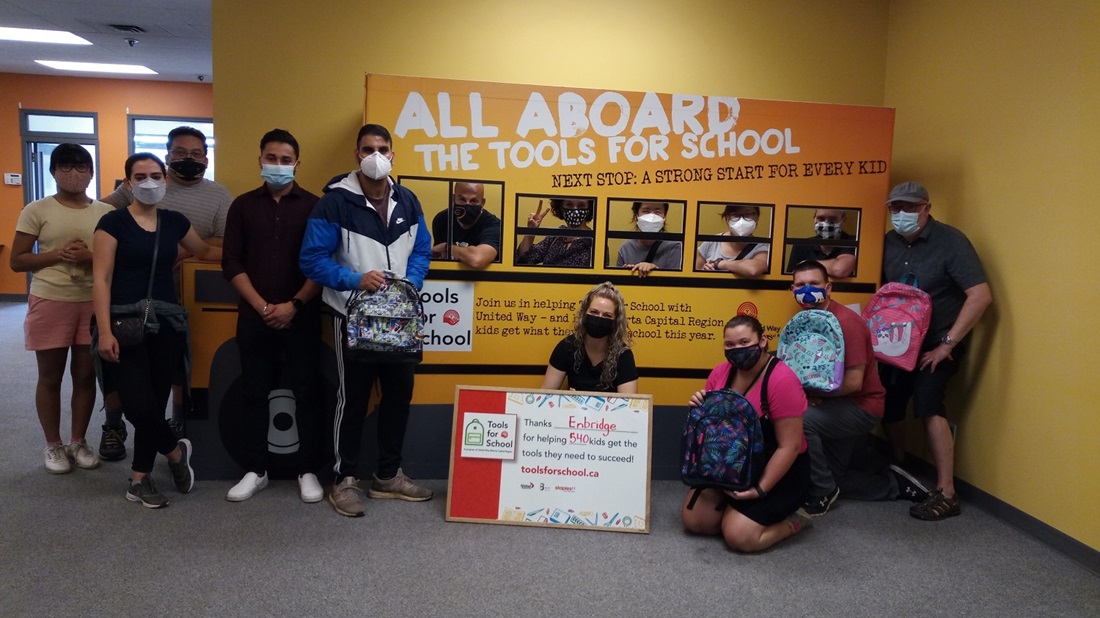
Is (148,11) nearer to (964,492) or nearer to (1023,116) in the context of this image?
(1023,116)

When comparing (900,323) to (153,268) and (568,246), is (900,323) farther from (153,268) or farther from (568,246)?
(153,268)

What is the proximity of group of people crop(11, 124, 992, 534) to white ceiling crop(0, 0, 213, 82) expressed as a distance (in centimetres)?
418

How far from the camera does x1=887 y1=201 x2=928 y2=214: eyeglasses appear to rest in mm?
3602

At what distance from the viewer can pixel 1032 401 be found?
10.9 feet

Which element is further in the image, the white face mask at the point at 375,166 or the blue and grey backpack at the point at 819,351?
the blue and grey backpack at the point at 819,351

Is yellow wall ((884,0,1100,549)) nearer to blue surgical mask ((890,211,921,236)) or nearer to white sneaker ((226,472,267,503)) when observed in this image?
blue surgical mask ((890,211,921,236))

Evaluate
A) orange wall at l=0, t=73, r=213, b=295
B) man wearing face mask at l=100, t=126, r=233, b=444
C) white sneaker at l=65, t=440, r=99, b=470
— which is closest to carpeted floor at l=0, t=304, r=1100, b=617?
white sneaker at l=65, t=440, r=99, b=470

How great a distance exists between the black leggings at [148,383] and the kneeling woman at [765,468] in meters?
2.33

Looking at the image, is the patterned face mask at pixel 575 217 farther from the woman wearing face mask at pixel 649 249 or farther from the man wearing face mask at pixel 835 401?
the man wearing face mask at pixel 835 401

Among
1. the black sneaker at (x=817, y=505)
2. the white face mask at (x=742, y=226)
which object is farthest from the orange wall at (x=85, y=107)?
the black sneaker at (x=817, y=505)

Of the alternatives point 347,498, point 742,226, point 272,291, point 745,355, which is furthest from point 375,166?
point 742,226

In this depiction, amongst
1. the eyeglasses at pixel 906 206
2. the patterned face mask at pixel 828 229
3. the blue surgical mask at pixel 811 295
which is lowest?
the blue surgical mask at pixel 811 295

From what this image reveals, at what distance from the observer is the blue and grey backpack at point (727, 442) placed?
2906mm

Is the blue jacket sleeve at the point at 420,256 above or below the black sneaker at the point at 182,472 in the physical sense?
above
